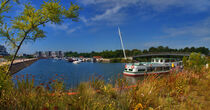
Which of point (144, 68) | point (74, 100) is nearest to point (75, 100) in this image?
point (74, 100)

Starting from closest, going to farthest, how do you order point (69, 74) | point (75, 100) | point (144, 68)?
point (75, 100), point (144, 68), point (69, 74)

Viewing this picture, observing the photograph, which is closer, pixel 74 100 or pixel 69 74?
pixel 74 100

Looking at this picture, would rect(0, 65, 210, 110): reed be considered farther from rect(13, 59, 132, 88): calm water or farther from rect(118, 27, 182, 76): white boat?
rect(118, 27, 182, 76): white boat

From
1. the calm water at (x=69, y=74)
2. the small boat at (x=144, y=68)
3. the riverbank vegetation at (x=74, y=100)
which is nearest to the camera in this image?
the riverbank vegetation at (x=74, y=100)

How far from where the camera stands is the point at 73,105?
3432 millimetres

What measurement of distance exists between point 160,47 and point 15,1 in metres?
159

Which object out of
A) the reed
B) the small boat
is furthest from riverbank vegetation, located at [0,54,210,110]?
the small boat

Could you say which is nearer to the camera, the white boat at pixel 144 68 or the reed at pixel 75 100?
the reed at pixel 75 100

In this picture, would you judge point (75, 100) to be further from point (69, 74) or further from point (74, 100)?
point (69, 74)

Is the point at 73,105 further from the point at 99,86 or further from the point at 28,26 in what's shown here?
the point at 28,26

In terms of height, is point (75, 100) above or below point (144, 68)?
above

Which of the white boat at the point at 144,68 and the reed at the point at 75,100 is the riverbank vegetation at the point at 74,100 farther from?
the white boat at the point at 144,68

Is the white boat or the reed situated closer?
the reed

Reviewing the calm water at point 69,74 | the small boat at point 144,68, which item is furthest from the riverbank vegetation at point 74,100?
the small boat at point 144,68
